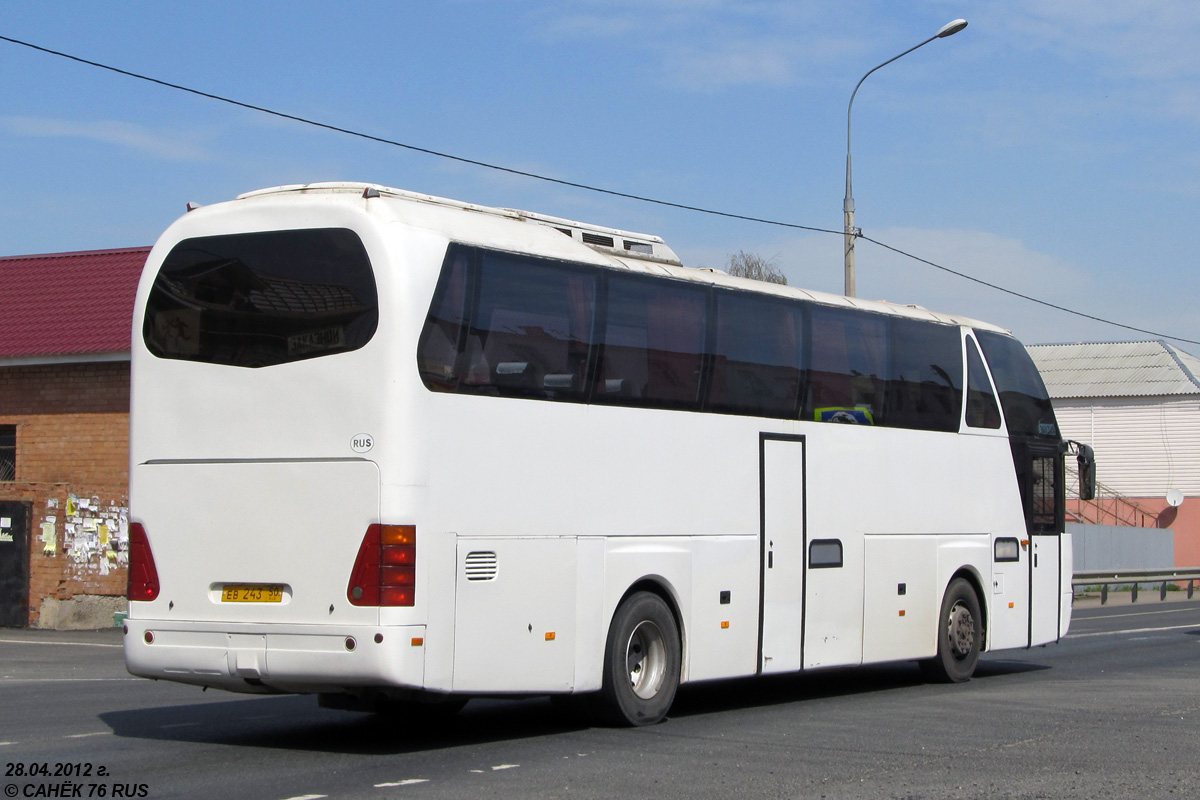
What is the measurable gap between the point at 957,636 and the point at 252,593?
27.7 feet

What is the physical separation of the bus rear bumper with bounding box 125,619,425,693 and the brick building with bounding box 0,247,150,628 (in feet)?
45.4

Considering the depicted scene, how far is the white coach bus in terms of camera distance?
9219 mm

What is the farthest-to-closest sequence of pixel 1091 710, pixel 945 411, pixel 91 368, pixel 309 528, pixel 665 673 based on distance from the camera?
1. pixel 91 368
2. pixel 945 411
3. pixel 1091 710
4. pixel 665 673
5. pixel 309 528

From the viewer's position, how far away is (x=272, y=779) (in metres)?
8.45

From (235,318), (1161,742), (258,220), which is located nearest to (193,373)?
(235,318)

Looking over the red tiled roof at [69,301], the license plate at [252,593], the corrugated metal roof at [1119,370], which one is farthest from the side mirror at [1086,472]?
the corrugated metal roof at [1119,370]

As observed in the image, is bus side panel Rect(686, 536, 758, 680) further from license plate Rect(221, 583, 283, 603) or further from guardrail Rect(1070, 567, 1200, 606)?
guardrail Rect(1070, 567, 1200, 606)

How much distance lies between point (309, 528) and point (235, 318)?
5.15 feet

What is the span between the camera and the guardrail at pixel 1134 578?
33.1m

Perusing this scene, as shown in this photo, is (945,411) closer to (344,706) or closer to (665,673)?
(665,673)

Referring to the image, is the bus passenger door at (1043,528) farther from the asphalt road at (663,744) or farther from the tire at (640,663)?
the tire at (640,663)

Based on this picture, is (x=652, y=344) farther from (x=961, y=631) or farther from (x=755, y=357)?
(x=961, y=631)

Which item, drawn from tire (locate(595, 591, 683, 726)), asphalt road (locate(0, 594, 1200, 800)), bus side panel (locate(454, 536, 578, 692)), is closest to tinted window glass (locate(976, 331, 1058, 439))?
asphalt road (locate(0, 594, 1200, 800))

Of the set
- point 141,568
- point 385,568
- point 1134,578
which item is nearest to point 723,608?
point 385,568
